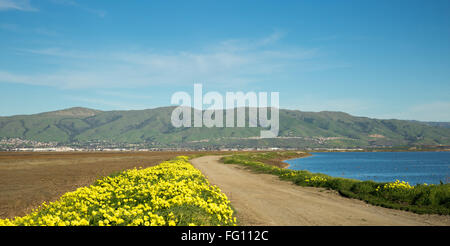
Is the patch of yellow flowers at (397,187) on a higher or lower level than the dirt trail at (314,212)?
higher

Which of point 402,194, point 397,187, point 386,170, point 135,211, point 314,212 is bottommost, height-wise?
point 386,170

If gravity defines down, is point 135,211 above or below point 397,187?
above

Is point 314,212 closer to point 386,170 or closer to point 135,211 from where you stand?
point 135,211

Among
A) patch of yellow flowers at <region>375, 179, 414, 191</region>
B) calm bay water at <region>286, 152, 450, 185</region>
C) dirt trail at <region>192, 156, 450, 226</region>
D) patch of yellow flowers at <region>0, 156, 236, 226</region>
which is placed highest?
patch of yellow flowers at <region>0, 156, 236, 226</region>

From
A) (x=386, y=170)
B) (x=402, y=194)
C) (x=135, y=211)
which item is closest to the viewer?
(x=135, y=211)

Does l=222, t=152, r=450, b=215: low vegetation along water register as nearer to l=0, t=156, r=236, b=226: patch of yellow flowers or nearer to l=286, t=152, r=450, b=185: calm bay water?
l=0, t=156, r=236, b=226: patch of yellow flowers

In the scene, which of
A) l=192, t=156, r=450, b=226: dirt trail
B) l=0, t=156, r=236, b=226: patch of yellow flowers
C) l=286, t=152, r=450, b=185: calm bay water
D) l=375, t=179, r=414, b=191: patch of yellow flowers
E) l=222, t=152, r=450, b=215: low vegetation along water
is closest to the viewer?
l=0, t=156, r=236, b=226: patch of yellow flowers

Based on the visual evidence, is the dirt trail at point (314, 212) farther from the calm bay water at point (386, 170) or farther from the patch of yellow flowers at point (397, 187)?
the calm bay water at point (386, 170)

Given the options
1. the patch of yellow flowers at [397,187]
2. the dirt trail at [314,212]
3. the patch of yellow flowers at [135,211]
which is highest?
the patch of yellow flowers at [135,211]

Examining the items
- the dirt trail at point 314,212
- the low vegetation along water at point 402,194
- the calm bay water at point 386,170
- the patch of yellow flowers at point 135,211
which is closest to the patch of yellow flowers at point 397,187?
the low vegetation along water at point 402,194

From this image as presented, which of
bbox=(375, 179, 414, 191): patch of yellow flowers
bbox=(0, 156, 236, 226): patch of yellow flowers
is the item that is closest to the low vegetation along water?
bbox=(375, 179, 414, 191): patch of yellow flowers

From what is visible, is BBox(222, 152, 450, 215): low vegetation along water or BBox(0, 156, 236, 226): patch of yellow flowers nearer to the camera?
BBox(0, 156, 236, 226): patch of yellow flowers

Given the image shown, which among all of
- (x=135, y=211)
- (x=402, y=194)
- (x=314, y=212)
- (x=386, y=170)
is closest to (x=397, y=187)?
(x=402, y=194)
